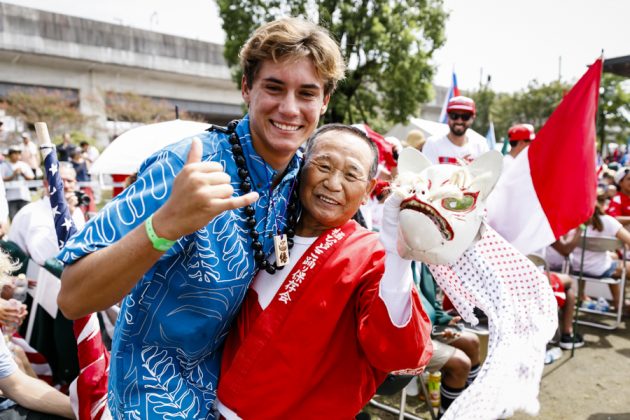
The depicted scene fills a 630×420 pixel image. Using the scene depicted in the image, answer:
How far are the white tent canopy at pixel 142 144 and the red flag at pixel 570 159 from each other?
2.95 meters

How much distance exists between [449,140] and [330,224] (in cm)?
461

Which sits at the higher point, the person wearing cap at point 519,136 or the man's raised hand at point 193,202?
the person wearing cap at point 519,136

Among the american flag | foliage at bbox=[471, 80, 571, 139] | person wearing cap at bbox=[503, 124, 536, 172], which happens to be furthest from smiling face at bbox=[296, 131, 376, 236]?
foliage at bbox=[471, 80, 571, 139]

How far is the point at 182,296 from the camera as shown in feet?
4.31

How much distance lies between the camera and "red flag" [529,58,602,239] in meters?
3.14

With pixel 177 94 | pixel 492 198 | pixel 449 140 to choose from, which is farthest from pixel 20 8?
pixel 492 198

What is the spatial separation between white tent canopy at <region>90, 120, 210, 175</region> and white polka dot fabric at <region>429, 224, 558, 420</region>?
3.40 metres

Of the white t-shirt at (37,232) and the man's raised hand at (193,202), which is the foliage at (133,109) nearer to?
the white t-shirt at (37,232)

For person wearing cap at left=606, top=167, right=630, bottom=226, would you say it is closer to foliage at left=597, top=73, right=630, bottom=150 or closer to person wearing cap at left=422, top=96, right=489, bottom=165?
person wearing cap at left=422, top=96, right=489, bottom=165

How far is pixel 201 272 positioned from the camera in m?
1.29

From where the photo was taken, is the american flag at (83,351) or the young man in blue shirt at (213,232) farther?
the american flag at (83,351)

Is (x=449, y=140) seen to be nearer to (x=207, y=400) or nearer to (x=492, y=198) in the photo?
(x=492, y=198)

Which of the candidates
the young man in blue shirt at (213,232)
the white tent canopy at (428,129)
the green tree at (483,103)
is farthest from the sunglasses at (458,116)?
the green tree at (483,103)

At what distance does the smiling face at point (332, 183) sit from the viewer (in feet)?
5.27
